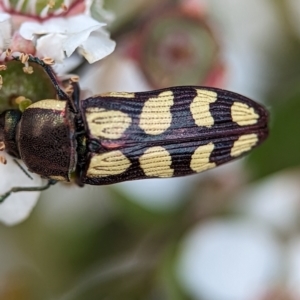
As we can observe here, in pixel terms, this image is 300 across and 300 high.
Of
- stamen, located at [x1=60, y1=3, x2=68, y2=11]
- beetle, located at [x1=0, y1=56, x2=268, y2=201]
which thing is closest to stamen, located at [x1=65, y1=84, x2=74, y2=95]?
beetle, located at [x1=0, y1=56, x2=268, y2=201]

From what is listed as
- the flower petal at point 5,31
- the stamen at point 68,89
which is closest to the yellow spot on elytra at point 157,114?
the stamen at point 68,89

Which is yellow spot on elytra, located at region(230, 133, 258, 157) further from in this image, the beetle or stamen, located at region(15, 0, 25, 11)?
stamen, located at region(15, 0, 25, 11)

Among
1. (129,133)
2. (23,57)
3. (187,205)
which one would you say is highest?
(23,57)

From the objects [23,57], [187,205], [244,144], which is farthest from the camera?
[187,205]

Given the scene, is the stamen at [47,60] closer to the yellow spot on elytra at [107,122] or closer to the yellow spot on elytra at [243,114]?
the yellow spot on elytra at [107,122]

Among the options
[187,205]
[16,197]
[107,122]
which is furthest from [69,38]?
[187,205]

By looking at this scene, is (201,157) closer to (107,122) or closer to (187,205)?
(107,122)
